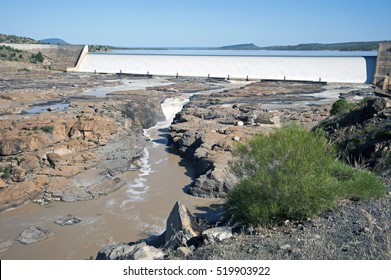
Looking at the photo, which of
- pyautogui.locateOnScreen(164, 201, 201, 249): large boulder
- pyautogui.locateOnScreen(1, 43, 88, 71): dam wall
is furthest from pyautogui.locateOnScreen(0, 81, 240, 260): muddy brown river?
pyautogui.locateOnScreen(1, 43, 88, 71): dam wall

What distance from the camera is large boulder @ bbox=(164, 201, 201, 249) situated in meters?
7.05

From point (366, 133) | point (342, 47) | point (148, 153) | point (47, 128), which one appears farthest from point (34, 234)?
point (342, 47)

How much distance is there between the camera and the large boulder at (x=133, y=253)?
6022 mm

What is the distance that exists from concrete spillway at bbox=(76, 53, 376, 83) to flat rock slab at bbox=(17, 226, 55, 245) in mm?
38209

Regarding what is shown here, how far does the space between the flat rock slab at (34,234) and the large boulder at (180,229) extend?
512 cm

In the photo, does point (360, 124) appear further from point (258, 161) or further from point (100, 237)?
point (100, 237)

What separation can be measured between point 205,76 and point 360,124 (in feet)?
124

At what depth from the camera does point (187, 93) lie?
37594mm

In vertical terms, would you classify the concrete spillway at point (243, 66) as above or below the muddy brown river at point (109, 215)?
above

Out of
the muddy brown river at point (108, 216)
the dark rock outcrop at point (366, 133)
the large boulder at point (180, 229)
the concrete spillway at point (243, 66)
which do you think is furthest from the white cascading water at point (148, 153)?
the concrete spillway at point (243, 66)

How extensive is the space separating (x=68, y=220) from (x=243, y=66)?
130 feet

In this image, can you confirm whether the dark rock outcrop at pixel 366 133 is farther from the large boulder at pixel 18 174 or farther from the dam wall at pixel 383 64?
the dam wall at pixel 383 64

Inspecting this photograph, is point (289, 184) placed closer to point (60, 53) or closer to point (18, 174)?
point (18, 174)

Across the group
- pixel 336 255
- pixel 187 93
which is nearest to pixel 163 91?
pixel 187 93
